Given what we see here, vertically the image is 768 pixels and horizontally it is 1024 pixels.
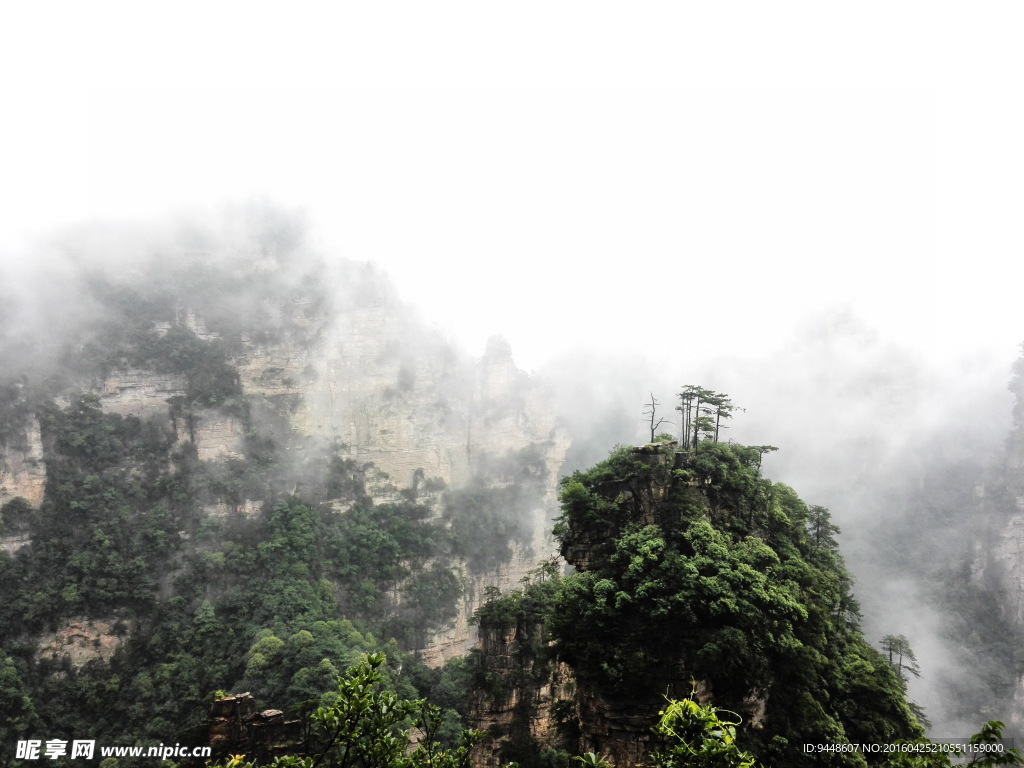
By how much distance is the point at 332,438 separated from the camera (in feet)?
197

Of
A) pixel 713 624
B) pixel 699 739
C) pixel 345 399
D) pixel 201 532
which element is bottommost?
pixel 699 739

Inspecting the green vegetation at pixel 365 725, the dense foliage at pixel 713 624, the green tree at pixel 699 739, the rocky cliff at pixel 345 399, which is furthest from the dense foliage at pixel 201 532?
the green tree at pixel 699 739

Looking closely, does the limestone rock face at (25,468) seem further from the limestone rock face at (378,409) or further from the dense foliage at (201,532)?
the limestone rock face at (378,409)

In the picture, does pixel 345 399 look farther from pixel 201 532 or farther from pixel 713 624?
pixel 713 624

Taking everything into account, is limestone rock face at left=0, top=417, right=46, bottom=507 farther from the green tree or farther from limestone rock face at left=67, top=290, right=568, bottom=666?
the green tree

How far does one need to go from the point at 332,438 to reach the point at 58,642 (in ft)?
90.7

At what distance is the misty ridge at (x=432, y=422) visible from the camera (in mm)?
47344

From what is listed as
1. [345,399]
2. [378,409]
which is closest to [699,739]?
[378,409]

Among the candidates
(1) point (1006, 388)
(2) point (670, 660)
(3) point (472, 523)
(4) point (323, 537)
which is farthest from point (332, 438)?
(1) point (1006, 388)

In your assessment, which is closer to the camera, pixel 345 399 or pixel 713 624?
pixel 713 624

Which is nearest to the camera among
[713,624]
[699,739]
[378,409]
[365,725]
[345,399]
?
[699,739]

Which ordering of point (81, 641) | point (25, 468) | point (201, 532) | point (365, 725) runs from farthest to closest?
point (201, 532), point (25, 468), point (81, 641), point (365, 725)

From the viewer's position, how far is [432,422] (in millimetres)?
64562

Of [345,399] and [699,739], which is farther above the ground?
[345,399]
